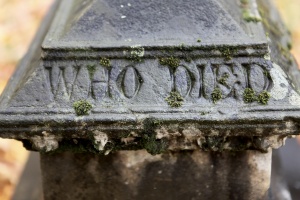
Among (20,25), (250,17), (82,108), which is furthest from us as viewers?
(20,25)

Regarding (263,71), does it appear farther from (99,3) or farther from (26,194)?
(26,194)

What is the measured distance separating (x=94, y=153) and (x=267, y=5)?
0.92m

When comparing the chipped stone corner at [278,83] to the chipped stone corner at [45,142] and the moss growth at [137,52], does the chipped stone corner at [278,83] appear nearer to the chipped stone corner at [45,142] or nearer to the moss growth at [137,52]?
the moss growth at [137,52]

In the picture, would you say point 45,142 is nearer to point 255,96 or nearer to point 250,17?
point 255,96

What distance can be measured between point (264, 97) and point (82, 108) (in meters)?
0.51

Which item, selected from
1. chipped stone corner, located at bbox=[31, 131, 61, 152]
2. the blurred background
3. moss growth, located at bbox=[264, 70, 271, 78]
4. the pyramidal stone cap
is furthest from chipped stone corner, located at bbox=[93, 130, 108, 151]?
the blurred background

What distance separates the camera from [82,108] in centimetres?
153

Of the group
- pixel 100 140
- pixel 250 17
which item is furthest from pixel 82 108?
pixel 250 17

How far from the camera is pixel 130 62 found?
158 cm

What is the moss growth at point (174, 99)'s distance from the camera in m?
1.53

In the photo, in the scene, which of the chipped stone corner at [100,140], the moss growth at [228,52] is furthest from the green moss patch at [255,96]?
the chipped stone corner at [100,140]

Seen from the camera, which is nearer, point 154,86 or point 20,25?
point 154,86

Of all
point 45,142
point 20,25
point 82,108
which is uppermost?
point 82,108

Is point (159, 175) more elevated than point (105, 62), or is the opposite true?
point (105, 62)
